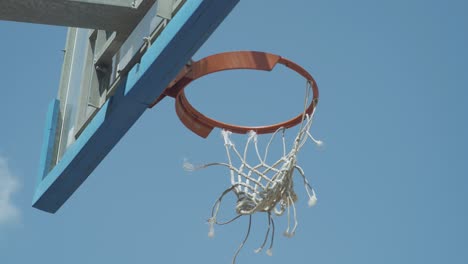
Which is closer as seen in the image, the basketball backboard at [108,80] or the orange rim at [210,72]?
the basketball backboard at [108,80]

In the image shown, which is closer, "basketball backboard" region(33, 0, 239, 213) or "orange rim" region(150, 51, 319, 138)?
"basketball backboard" region(33, 0, 239, 213)

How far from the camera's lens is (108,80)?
4.97 meters

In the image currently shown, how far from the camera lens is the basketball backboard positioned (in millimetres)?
4281

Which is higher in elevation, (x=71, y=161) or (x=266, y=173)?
(x=266, y=173)

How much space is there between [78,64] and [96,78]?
0.41 metres

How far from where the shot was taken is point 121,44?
4.88 metres

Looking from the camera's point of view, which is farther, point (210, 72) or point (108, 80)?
point (108, 80)

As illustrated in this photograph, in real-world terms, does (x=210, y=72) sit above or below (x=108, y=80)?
above

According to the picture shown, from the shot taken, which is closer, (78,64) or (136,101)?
(136,101)

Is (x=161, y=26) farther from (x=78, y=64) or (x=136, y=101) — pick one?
(x=78, y=64)

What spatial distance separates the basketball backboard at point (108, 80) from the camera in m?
4.28

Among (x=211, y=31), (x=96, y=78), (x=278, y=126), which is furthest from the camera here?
(x=278, y=126)

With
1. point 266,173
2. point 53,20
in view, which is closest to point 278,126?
point 266,173

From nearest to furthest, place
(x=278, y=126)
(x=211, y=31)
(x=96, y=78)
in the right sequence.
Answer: (x=211, y=31), (x=96, y=78), (x=278, y=126)
